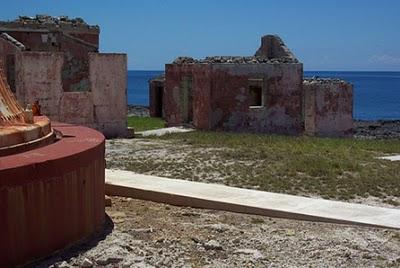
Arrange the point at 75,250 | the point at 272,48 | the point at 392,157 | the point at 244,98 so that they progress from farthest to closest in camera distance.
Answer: the point at 272,48
the point at 244,98
the point at 392,157
the point at 75,250

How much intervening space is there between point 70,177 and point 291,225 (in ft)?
7.47

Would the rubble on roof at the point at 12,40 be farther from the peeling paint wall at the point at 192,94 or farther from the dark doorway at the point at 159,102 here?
the dark doorway at the point at 159,102

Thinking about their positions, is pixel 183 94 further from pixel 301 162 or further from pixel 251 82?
pixel 301 162

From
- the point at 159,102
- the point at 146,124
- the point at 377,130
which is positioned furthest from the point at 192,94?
the point at 377,130

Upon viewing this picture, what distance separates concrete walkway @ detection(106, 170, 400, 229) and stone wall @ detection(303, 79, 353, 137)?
581 inches

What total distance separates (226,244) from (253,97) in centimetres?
1878

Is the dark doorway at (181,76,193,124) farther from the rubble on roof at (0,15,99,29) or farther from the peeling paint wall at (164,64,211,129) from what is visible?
the rubble on roof at (0,15,99,29)

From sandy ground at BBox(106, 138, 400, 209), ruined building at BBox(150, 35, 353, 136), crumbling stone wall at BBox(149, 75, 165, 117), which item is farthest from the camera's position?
crumbling stone wall at BBox(149, 75, 165, 117)

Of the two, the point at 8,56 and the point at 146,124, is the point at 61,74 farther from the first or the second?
the point at 146,124

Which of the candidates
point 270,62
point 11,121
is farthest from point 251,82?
point 11,121

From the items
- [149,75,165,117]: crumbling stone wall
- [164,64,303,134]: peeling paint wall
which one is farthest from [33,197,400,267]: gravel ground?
[149,75,165,117]: crumbling stone wall

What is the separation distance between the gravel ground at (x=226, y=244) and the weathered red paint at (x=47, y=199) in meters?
0.17

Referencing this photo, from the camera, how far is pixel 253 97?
24.3m

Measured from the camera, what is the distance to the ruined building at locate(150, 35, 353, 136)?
20.8m
